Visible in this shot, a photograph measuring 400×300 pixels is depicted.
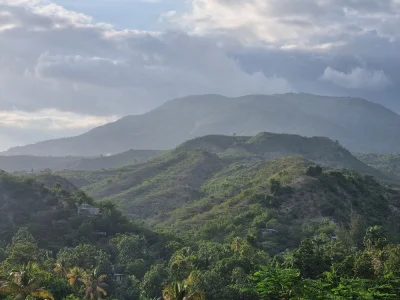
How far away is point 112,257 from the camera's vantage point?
107875 mm

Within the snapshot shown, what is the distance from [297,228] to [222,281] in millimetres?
55100

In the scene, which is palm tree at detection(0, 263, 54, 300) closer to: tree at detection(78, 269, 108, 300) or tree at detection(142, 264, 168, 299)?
tree at detection(78, 269, 108, 300)

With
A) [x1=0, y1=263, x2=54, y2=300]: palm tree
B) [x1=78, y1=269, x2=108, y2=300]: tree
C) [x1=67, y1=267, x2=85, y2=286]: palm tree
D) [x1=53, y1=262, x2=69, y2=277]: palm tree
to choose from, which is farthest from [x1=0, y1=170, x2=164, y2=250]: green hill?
[x1=0, y1=263, x2=54, y2=300]: palm tree

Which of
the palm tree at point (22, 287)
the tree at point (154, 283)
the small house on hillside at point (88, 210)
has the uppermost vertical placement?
the small house on hillside at point (88, 210)

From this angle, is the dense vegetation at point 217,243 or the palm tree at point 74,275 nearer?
the dense vegetation at point 217,243

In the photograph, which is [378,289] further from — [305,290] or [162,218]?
[162,218]

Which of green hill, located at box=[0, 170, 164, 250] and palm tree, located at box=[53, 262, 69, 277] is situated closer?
palm tree, located at box=[53, 262, 69, 277]

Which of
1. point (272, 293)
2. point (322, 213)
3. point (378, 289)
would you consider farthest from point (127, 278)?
point (322, 213)

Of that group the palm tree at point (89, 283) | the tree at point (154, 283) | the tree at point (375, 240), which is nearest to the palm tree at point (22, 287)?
the palm tree at point (89, 283)

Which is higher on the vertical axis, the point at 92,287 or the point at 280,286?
the point at 280,286

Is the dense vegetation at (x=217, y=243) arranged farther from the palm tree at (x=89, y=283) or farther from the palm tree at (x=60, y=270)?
the palm tree at (x=60, y=270)

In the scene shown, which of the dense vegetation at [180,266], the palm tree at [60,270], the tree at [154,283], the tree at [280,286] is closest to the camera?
the tree at [280,286]

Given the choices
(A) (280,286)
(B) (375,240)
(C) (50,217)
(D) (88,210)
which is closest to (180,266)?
(A) (280,286)

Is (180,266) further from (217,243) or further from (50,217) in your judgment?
(50,217)
